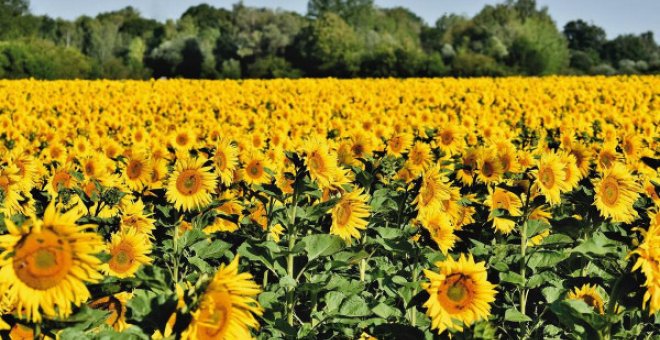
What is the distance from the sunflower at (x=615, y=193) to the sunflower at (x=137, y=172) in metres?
3.09

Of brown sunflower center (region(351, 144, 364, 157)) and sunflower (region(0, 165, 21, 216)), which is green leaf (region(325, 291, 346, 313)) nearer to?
sunflower (region(0, 165, 21, 216))

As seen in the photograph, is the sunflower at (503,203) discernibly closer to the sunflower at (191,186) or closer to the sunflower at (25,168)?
the sunflower at (191,186)

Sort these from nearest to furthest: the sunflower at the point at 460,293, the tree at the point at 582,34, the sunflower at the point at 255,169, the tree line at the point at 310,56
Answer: the sunflower at the point at 460,293
the sunflower at the point at 255,169
the tree line at the point at 310,56
the tree at the point at 582,34

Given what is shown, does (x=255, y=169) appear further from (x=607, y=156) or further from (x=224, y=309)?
(x=224, y=309)

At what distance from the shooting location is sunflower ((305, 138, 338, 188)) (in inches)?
171

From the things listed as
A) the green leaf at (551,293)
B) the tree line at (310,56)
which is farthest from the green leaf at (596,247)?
the tree line at (310,56)

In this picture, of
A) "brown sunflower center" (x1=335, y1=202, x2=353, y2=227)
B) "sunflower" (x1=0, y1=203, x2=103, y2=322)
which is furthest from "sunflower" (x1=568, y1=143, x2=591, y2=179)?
"sunflower" (x1=0, y1=203, x2=103, y2=322)

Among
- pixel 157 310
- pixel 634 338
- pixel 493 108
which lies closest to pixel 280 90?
pixel 493 108

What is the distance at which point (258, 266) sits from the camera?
5117 millimetres

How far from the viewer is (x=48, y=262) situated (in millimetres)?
2045

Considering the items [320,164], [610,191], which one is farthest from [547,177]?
[320,164]

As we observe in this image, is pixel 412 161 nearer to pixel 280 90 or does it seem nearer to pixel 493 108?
pixel 493 108

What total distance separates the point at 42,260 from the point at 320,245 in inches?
74.1

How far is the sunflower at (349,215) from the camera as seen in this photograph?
13.7 feet
